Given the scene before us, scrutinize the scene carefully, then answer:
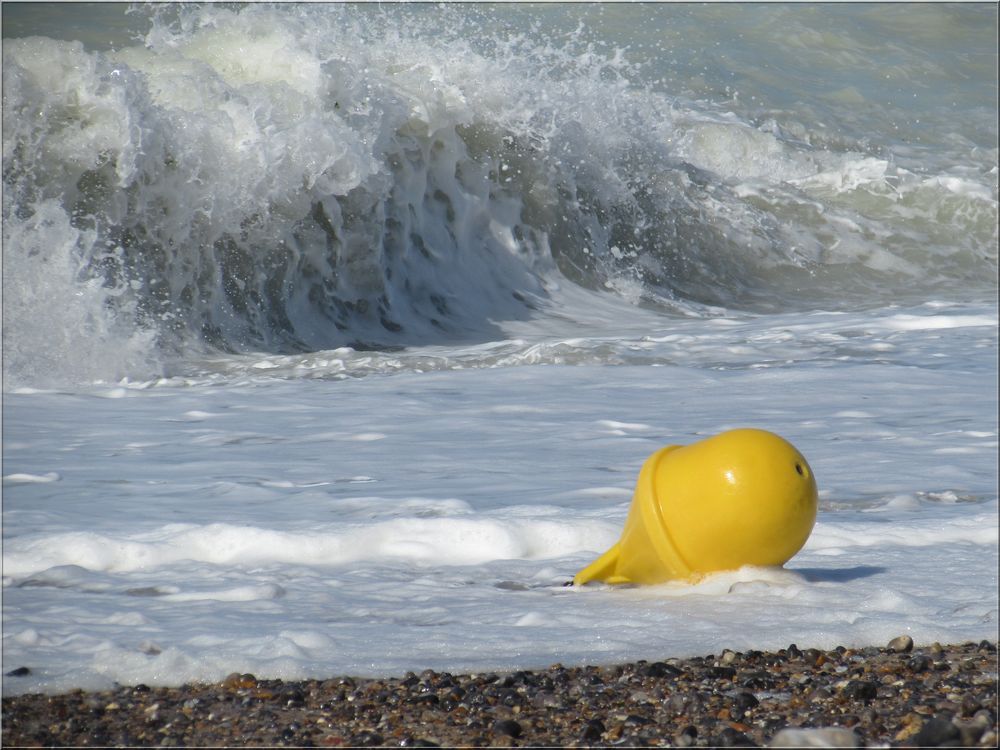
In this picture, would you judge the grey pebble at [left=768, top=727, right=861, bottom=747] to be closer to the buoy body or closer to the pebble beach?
the pebble beach

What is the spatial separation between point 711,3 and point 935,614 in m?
19.3

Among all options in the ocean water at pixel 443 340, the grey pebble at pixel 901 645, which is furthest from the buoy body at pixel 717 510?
the grey pebble at pixel 901 645

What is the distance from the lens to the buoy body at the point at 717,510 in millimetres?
2938

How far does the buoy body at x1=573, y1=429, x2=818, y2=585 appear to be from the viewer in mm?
2938

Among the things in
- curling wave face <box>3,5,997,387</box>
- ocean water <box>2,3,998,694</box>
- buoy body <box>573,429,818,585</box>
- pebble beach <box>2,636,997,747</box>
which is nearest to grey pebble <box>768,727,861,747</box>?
pebble beach <box>2,636,997,747</box>

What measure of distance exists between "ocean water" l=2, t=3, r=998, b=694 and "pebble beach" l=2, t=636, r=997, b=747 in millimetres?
115

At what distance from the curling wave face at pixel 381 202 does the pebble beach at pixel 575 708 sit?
4.61m

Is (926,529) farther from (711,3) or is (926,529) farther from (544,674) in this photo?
→ (711,3)

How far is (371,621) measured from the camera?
9.27 feet

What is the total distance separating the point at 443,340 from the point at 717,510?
581cm

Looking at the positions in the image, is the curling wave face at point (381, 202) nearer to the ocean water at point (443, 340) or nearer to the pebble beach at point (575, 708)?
the ocean water at point (443, 340)

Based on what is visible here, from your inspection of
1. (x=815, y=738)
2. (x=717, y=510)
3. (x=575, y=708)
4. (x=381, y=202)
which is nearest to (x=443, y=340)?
(x=381, y=202)

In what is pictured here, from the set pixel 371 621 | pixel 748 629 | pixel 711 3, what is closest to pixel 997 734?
pixel 748 629

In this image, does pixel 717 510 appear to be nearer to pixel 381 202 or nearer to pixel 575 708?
pixel 575 708
